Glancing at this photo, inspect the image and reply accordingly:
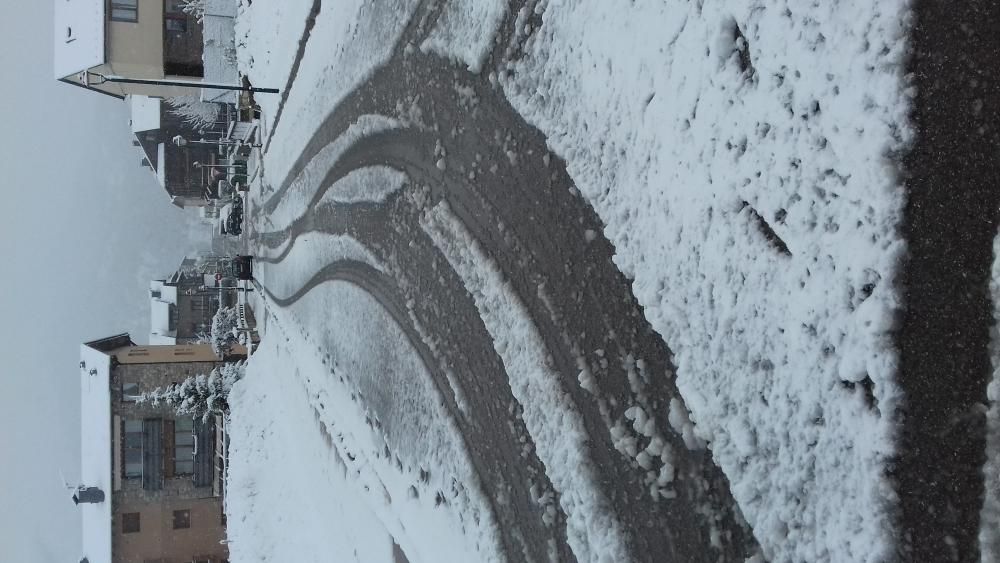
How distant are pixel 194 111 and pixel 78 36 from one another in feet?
12.5

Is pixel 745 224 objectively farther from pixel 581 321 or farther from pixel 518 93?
pixel 518 93

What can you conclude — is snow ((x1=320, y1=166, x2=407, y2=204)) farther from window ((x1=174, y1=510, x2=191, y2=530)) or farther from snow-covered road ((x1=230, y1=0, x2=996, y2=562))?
window ((x1=174, y1=510, x2=191, y2=530))

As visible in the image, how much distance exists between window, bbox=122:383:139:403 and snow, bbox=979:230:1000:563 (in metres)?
13.3

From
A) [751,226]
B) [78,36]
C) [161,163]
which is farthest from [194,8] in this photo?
[751,226]

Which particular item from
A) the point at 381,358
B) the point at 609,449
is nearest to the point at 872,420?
the point at 609,449

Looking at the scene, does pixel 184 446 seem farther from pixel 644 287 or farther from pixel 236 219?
pixel 644 287

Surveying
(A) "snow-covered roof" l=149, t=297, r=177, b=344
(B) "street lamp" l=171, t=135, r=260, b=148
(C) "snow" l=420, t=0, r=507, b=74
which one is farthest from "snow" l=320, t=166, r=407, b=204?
(A) "snow-covered roof" l=149, t=297, r=177, b=344

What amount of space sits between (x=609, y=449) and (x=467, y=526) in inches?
43.9

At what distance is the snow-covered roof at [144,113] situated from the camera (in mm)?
16375

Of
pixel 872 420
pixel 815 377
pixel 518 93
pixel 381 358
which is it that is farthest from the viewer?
pixel 381 358

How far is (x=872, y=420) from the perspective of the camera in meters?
2.17

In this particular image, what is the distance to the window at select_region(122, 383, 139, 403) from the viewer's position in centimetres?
1262

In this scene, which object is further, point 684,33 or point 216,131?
point 216,131

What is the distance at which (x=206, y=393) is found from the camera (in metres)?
11.4
